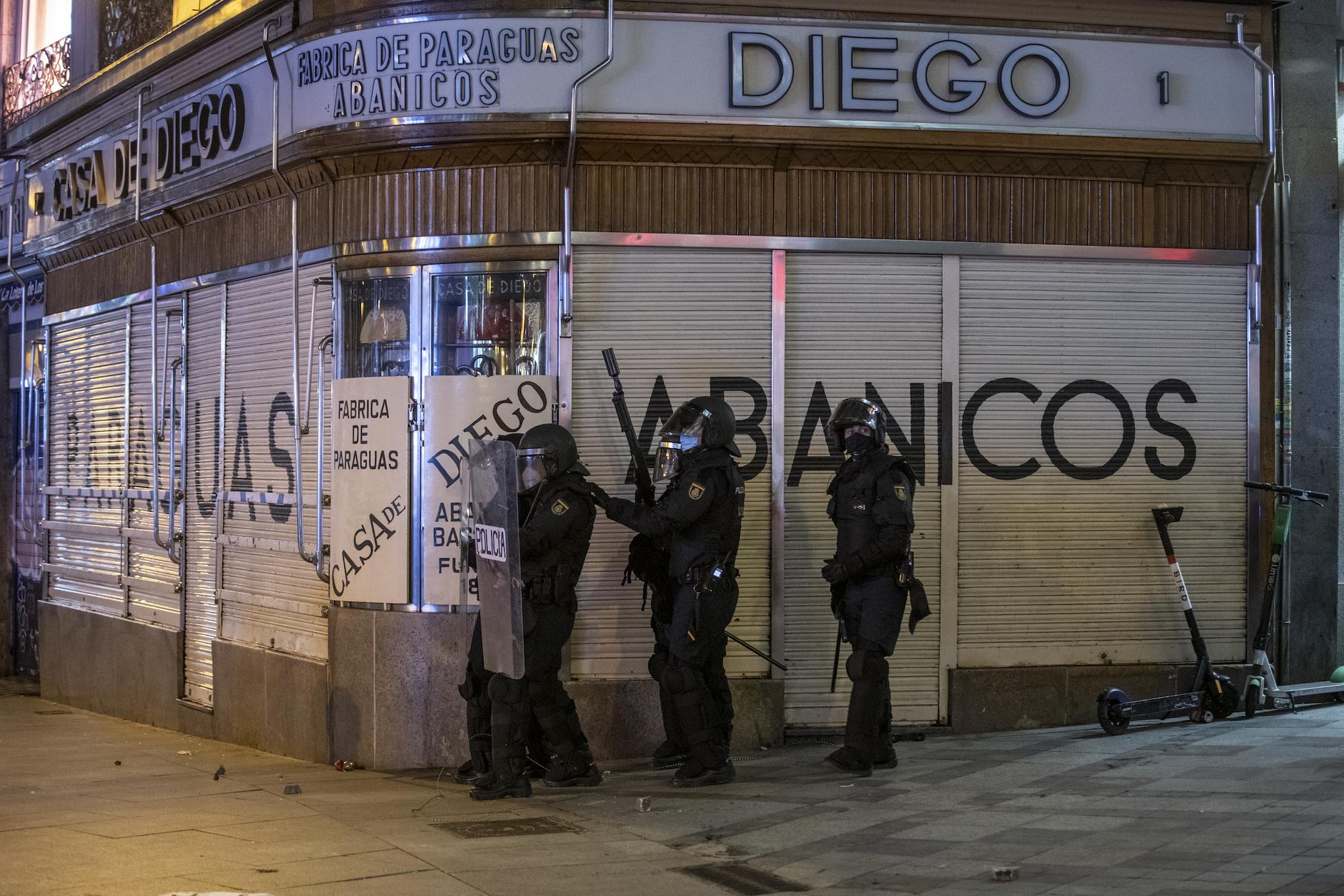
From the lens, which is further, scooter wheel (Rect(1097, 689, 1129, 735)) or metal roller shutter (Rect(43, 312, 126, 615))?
metal roller shutter (Rect(43, 312, 126, 615))

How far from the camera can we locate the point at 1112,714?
9.14 metres

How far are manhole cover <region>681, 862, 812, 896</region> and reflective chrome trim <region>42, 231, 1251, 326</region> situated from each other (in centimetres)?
430

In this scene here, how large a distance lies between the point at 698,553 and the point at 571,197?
2514mm

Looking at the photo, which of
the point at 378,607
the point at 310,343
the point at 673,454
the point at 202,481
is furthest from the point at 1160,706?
the point at 202,481

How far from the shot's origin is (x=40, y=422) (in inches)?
605

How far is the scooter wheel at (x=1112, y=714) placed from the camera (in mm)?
9141

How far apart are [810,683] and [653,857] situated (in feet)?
10.2

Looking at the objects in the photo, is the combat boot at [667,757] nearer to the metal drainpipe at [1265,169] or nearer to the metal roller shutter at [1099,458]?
the metal roller shutter at [1099,458]

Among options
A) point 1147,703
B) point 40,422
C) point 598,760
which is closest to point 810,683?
point 598,760

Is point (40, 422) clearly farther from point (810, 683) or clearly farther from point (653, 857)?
point (653, 857)

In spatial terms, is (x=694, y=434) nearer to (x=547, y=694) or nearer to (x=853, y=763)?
(x=547, y=694)

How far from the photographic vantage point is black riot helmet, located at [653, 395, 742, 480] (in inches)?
330

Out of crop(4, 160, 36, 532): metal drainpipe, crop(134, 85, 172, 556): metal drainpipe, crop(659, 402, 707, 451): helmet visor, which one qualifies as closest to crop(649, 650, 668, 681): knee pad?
crop(659, 402, 707, 451): helmet visor

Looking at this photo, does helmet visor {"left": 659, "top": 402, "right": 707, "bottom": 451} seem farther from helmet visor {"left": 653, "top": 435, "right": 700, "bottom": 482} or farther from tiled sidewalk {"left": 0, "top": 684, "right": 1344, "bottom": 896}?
tiled sidewalk {"left": 0, "top": 684, "right": 1344, "bottom": 896}
